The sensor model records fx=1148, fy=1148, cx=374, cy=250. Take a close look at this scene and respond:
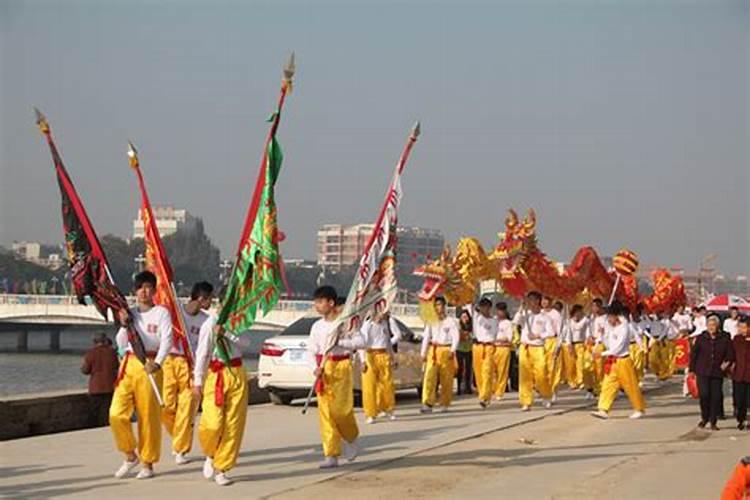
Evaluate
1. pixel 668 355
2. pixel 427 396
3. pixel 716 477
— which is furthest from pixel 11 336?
pixel 716 477

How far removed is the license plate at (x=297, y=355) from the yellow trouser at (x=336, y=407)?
536cm

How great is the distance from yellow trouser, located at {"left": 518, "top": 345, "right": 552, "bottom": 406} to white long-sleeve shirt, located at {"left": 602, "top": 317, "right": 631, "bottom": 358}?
56.6 inches

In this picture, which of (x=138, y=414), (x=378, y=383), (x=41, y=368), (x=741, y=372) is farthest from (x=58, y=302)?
(x=138, y=414)

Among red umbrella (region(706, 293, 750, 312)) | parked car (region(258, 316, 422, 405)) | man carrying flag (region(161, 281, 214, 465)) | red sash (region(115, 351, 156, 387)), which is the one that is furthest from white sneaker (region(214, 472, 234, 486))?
red umbrella (region(706, 293, 750, 312))

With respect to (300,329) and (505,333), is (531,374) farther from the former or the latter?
(300,329)

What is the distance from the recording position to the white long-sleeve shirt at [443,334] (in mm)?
16156

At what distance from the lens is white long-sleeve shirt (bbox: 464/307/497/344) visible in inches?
683

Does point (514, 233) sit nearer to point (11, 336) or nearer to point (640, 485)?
point (640, 485)

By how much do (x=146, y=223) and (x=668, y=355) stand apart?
1879cm

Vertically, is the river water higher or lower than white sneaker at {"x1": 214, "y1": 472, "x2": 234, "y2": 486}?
lower

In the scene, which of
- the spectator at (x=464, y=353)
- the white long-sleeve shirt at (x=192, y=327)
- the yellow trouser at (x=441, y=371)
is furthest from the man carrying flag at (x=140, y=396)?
the spectator at (x=464, y=353)

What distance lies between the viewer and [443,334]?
639 inches

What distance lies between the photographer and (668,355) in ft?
88.2

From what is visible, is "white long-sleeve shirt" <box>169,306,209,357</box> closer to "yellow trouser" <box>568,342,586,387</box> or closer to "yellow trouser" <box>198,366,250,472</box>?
"yellow trouser" <box>198,366,250,472</box>
